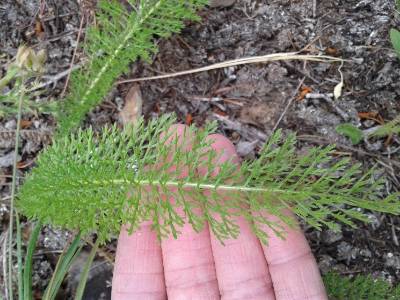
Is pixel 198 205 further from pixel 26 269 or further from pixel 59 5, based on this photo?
pixel 59 5

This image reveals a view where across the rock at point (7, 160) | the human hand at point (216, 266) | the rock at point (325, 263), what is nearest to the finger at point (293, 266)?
the human hand at point (216, 266)

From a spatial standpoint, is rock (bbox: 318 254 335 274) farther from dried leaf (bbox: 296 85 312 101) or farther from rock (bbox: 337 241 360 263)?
dried leaf (bbox: 296 85 312 101)

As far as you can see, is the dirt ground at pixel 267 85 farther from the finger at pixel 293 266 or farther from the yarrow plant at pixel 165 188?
the yarrow plant at pixel 165 188

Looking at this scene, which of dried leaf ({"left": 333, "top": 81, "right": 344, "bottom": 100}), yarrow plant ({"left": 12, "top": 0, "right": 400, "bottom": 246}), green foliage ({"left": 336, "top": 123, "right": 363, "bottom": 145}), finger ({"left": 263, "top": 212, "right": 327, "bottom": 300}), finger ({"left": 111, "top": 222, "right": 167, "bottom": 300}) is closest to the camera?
yarrow plant ({"left": 12, "top": 0, "right": 400, "bottom": 246})

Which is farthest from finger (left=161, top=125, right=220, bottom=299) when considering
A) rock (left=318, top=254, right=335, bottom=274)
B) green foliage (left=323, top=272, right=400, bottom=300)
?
rock (left=318, top=254, right=335, bottom=274)

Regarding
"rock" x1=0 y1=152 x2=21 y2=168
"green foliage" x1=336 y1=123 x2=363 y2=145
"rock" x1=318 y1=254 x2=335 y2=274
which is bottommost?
"rock" x1=318 y1=254 x2=335 y2=274
